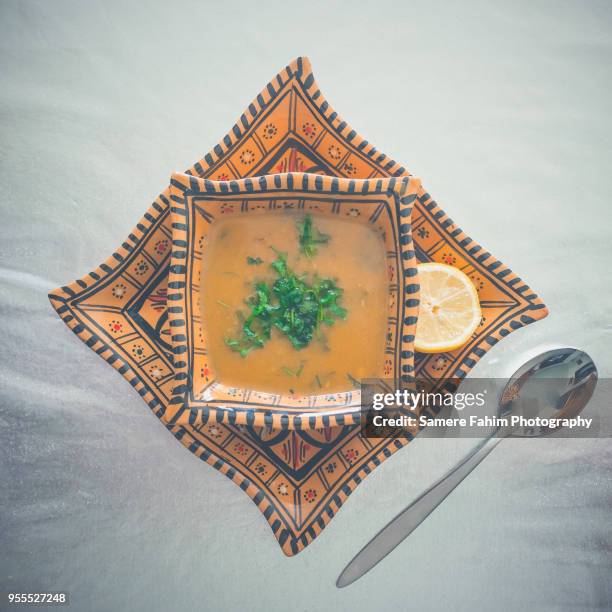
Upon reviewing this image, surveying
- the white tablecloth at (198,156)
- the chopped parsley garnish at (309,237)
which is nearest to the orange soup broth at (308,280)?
the chopped parsley garnish at (309,237)

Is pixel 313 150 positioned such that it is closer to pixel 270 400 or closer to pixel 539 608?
pixel 270 400

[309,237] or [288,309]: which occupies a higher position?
[309,237]

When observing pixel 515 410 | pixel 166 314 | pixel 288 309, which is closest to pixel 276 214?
pixel 288 309

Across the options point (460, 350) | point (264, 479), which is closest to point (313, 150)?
point (460, 350)

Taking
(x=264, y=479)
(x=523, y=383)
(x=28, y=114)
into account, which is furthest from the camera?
(x=28, y=114)

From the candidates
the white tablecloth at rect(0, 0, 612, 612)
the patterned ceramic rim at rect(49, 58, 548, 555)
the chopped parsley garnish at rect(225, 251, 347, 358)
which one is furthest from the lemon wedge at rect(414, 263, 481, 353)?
the white tablecloth at rect(0, 0, 612, 612)

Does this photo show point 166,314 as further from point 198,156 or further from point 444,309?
point 444,309

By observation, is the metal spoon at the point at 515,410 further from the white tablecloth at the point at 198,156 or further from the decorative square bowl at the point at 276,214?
the decorative square bowl at the point at 276,214
